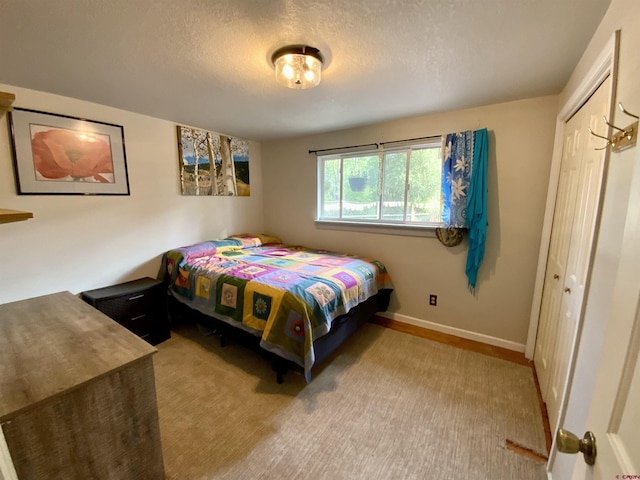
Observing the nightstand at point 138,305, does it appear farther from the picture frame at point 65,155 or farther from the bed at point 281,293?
the picture frame at point 65,155

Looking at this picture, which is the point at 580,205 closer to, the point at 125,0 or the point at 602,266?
the point at 602,266

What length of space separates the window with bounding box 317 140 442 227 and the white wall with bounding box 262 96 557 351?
18cm

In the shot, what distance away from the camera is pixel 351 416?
1.71m

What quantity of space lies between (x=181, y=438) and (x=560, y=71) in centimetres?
334

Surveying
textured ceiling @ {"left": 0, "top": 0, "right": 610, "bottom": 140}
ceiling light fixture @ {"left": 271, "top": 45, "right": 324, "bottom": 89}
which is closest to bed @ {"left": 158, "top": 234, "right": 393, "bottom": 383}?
ceiling light fixture @ {"left": 271, "top": 45, "right": 324, "bottom": 89}

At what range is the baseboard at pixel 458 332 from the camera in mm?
2438

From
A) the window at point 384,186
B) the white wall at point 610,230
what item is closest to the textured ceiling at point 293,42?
the white wall at point 610,230

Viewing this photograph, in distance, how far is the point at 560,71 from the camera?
173 centimetres

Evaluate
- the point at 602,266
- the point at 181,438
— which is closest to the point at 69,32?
the point at 181,438

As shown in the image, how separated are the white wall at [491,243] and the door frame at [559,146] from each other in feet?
0.32

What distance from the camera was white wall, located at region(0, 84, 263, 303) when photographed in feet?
6.63

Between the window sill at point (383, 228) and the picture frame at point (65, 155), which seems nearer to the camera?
the picture frame at point (65, 155)

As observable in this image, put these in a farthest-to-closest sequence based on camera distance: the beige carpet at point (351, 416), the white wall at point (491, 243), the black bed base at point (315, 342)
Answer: the white wall at point (491, 243) → the black bed base at point (315, 342) → the beige carpet at point (351, 416)

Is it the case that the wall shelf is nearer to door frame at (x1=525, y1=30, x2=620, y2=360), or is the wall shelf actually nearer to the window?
door frame at (x1=525, y1=30, x2=620, y2=360)
